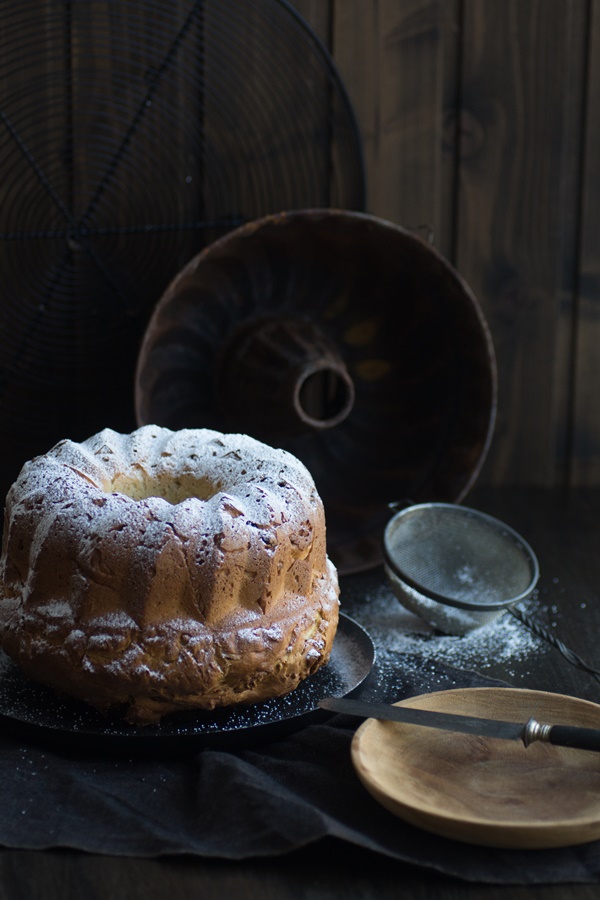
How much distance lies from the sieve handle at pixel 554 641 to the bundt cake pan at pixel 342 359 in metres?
0.28

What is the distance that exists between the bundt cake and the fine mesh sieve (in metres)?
0.30

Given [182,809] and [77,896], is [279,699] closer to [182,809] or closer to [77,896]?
[182,809]

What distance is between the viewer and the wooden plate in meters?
0.79

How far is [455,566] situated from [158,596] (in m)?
0.61

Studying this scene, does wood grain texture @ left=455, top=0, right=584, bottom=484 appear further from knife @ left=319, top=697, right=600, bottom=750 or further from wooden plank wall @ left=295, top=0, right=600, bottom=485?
knife @ left=319, top=697, right=600, bottom=750

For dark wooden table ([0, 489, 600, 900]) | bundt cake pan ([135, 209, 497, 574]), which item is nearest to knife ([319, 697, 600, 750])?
dark wooden table ([0, 489, 600, 900])

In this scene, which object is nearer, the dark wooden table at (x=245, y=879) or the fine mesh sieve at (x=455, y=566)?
the dark wooden table at (x=245, y=879)

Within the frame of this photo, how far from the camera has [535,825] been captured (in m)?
0.78

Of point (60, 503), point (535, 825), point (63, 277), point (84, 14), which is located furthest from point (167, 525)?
point (84, 14)

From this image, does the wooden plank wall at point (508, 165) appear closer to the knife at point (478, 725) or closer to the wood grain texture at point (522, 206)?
the wood grain texture at point (522, 206)

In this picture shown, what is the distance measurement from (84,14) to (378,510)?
92cm

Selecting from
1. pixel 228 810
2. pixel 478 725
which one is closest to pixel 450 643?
pixel 478 725

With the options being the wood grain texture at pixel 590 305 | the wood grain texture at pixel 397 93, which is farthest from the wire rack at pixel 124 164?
the wood grain texture at pixel 590 305

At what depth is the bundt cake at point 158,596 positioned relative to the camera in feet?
3.07
